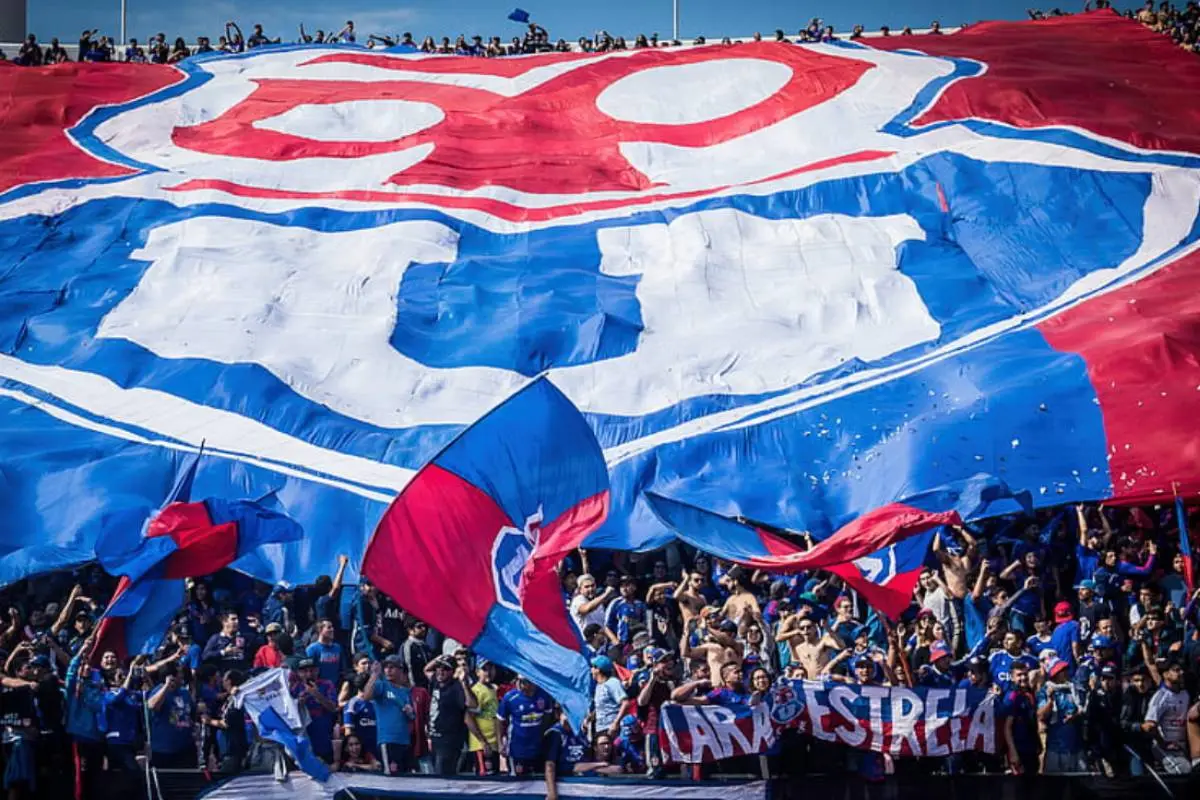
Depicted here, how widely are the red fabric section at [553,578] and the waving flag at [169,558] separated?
333cm

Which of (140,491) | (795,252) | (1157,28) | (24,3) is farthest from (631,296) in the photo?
(24,3)

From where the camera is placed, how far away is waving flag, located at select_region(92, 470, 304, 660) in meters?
12.0

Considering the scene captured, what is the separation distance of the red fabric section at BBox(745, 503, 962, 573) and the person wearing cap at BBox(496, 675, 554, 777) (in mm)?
1894

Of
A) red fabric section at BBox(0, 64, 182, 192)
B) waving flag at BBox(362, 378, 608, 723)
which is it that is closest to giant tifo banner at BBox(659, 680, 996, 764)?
waving flag at BBox(362, 378, 608, 723)

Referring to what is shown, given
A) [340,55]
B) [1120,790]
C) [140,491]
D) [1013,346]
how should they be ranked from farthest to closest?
[340,55]
[1013,346]
[140,491]
[1120,790]

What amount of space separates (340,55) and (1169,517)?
1260 cm

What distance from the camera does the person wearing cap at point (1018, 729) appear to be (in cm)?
1210

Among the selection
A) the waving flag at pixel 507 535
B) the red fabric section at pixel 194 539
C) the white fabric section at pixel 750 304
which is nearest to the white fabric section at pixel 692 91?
the white fabric section at pixel 750 304

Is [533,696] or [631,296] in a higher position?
[631,296]

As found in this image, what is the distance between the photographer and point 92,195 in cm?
1888

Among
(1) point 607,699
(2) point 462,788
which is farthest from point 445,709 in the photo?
(1) point 607,699

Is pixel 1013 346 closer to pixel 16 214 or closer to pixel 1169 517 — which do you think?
pixel 1169 517

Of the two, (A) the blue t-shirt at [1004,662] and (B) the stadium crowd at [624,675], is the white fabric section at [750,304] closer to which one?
(B) the stadium crowd at [624,675]

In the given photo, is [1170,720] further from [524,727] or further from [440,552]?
[440,552]
